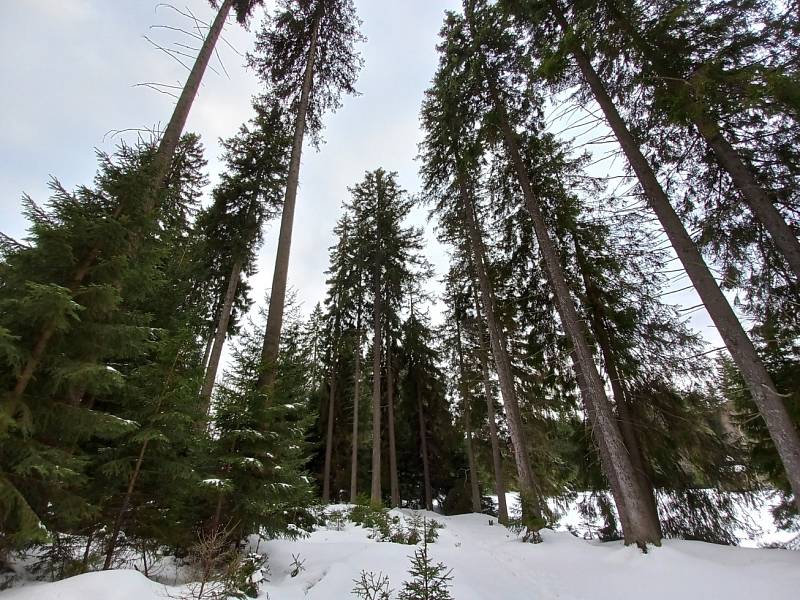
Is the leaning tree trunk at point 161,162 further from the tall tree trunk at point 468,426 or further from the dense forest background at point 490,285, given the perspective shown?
the tall tree trunk at point 468,426

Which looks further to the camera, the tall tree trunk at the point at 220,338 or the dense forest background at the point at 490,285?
the tall tree trunk at the point at 220,338

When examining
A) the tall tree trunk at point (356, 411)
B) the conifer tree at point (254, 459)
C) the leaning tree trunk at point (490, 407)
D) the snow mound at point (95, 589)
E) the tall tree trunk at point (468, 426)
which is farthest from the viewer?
the tall tree trunk at point (356, 411)

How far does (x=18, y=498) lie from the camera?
2510 millimetres

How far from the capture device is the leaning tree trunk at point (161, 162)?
9.52 ft

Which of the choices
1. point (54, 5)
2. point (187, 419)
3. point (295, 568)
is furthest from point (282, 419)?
point (54, 5)

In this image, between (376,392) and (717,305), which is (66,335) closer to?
(717,305)

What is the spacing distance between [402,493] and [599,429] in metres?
16.1

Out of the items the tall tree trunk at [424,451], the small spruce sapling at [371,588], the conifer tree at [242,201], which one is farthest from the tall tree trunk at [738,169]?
the tall tree trunk at [424,451]

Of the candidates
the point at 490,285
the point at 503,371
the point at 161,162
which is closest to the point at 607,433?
the point at 503,371

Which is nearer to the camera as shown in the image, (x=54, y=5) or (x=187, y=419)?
(x=187, y=419)

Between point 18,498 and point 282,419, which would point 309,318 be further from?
point 18,498

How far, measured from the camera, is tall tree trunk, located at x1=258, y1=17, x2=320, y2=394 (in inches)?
221

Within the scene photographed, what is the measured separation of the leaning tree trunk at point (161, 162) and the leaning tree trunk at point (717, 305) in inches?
280

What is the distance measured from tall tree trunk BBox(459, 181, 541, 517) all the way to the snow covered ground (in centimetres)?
265
